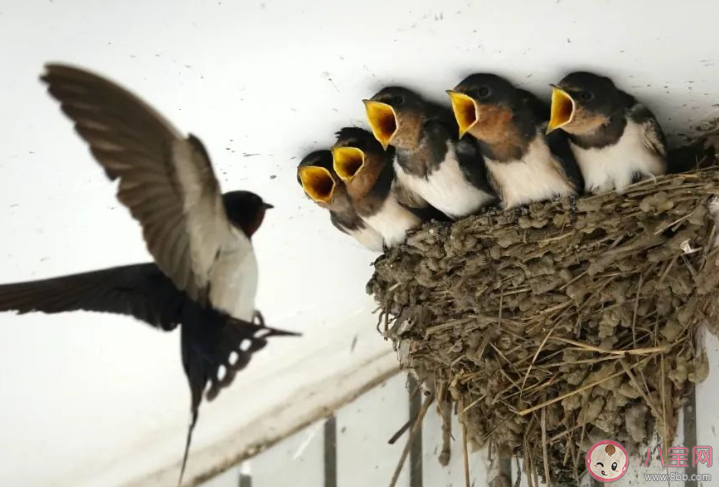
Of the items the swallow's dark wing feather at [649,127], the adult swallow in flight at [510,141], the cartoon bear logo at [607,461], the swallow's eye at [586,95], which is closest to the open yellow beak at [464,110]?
the adult swallow in flight at [510,141]

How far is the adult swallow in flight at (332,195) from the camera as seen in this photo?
2.36 metres

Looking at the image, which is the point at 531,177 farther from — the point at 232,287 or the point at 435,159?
the point at 232,287

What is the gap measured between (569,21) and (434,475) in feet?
4.84

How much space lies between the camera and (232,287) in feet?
3.62

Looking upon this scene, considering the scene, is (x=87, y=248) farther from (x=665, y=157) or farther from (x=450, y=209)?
(x=665, y=157)

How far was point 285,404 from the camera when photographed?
2842 mm

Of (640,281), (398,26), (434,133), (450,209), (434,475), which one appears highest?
(398,26)

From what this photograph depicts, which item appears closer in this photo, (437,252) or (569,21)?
(569,21)

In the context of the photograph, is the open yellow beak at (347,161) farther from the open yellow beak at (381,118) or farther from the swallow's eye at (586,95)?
the swallow's eye at (586,95)

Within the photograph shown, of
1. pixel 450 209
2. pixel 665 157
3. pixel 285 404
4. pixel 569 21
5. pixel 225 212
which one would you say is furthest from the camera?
pixel 285 404

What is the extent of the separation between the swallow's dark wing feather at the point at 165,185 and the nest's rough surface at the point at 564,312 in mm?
1373

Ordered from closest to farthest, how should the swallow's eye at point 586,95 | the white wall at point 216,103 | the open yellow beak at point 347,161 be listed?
1. the white wall at point 216,103
2. the swallow's eye at point 586,95
3. the open yellow beak at point 347,161

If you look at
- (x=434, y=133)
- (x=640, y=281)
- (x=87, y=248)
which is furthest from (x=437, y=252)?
(x=87, y=248)

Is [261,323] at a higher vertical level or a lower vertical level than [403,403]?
higher
